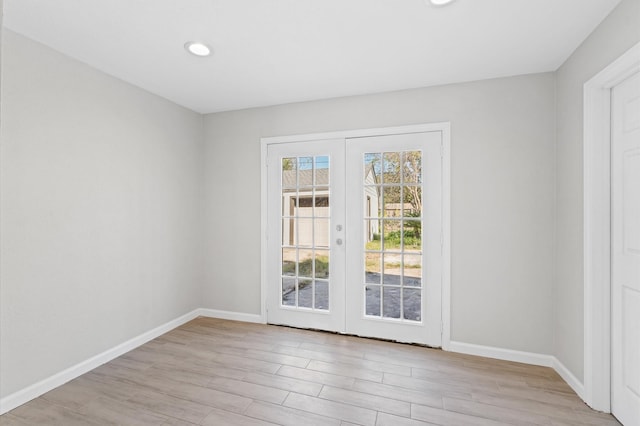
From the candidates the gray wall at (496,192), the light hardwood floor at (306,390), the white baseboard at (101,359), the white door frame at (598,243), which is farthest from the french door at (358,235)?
the white door frame at (598,243)

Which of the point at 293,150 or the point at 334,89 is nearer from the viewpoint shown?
the point at 334,89

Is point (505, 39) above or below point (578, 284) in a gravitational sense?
above

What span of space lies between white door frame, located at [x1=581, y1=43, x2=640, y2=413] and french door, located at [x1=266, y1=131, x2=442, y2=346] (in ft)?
3.65

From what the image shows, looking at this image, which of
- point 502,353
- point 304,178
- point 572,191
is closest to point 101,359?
point 304,178

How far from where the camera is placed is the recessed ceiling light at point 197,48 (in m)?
2.49

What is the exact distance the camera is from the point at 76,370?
2709 mm

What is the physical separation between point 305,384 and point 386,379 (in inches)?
24.6

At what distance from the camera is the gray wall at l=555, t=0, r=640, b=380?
234cm

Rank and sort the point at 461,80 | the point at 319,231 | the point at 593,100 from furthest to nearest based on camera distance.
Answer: the point at 319,231
the point at 461,80
the point at 593,100

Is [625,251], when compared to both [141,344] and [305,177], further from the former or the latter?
[141,344]

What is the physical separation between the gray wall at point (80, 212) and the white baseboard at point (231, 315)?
39 centimetres

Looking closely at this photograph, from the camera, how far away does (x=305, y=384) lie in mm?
2613

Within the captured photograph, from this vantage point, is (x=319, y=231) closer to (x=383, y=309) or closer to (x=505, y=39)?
(x=383, y=309)

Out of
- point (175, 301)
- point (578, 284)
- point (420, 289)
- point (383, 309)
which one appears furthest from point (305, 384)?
point (578, 284)
